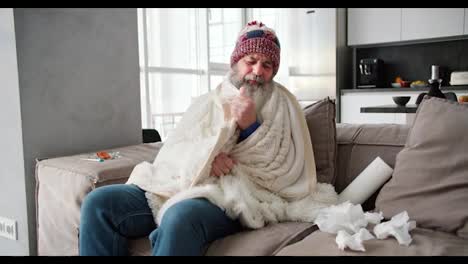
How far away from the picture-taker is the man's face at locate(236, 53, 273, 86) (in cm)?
137

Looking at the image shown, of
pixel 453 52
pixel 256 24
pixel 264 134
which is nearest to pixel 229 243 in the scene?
pixel 264 134

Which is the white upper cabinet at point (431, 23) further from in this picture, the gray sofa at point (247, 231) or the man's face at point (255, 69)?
the man's face at point (255, 69)

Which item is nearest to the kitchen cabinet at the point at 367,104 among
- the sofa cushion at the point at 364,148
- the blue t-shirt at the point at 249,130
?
the sofa cushion at the point at 364,148

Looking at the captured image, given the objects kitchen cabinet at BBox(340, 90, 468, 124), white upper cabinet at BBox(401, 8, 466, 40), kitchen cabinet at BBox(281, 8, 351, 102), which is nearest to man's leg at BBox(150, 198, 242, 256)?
kitchen cabinet at BBox(340, 90, 468, 124)

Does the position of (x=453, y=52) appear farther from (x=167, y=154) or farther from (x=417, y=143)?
(x=167, y=154)

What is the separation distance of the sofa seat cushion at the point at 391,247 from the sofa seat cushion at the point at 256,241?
0.04 meters

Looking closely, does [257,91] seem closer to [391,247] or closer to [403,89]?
[391,247]

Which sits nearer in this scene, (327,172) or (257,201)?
(257,201)

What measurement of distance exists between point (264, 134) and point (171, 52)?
6.95ft

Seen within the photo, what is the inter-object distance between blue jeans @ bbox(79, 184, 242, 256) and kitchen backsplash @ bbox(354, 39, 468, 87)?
3717mm

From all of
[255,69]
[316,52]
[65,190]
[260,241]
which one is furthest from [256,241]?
[316,52]

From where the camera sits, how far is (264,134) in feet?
4.27

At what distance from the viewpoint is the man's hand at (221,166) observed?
1244mm

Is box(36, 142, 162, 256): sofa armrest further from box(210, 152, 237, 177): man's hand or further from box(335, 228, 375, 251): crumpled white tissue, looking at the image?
box(335, 228, 375, 251): crumpled white tissue
